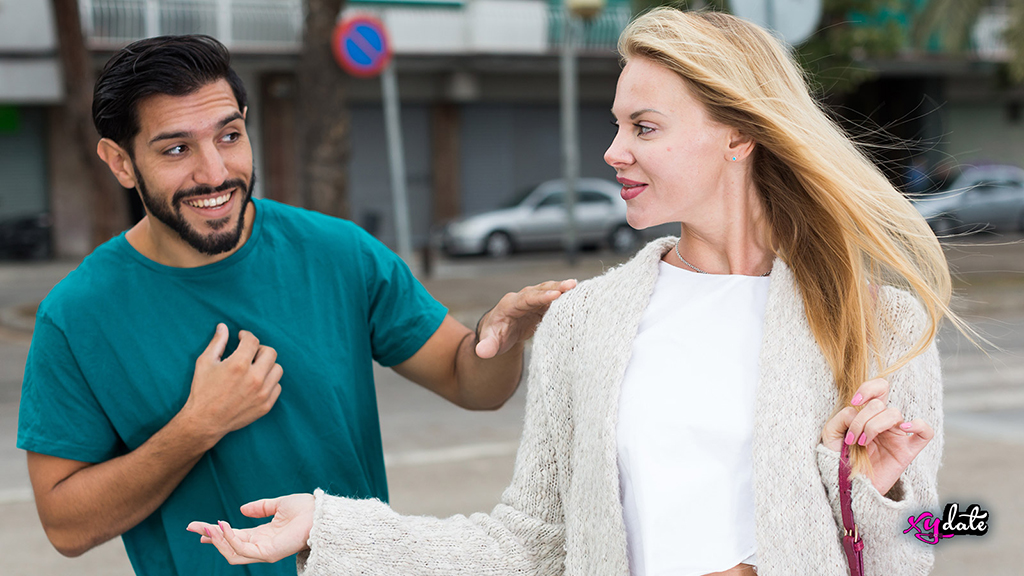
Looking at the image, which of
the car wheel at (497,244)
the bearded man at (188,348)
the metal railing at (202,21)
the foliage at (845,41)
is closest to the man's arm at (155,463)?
the bearded man at (188,348)

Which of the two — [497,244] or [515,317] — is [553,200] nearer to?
[497,244]

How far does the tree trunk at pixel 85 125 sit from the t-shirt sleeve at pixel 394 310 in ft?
34.2

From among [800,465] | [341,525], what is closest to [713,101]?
[800,465]

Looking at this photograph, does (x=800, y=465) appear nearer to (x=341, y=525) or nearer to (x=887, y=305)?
(x=887, y=305)

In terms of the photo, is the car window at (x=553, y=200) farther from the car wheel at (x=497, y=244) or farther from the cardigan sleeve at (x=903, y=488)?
the cardigan sleeve at (x=903, y=488)

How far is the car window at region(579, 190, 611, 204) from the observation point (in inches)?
804

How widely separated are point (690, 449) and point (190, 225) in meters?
1.16

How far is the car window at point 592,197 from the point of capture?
67.0 ft

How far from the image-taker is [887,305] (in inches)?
69.9

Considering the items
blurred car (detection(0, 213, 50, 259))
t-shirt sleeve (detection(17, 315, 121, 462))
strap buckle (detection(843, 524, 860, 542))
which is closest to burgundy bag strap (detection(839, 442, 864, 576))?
strap buckle (detection(843, 524, 860, 542))

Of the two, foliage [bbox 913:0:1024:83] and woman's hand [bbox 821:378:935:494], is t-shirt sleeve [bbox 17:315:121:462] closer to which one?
woman's hand [bbox 821:378:935:494]

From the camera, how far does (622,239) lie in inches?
810

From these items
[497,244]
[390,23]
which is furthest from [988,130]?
[390,23]

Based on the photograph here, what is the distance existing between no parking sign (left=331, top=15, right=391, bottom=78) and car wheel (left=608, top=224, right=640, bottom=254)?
8877 millimetres
